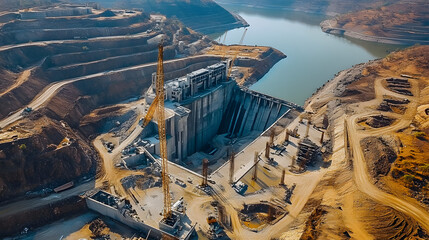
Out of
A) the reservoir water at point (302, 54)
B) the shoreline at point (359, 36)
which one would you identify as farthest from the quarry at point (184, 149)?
the shoreline at point (359, 36)

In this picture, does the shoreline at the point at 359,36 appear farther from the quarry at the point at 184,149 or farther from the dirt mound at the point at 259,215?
the dirt mound at the point at 259,215

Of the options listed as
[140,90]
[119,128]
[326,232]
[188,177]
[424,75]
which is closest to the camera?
[326,232]

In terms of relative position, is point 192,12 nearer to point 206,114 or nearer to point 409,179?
point 206,114

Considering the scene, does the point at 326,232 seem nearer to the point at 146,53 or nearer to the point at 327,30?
the point at 146,53

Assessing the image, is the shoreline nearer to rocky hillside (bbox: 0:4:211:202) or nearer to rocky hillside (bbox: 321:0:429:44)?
rocky hillside (bbox: 321:0:429:44)

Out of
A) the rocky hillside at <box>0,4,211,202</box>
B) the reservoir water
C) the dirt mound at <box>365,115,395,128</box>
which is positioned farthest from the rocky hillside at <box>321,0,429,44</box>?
the dirt mound at <box>365,115,395,128</box>

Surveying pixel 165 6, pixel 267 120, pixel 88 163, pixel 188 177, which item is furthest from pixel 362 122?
pixel 165 6
